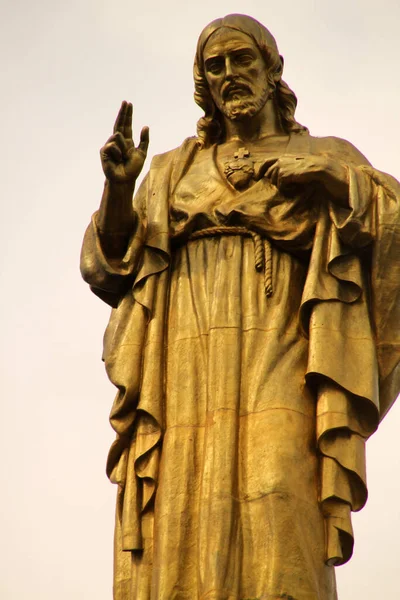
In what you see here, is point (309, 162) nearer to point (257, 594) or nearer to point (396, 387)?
point (396, 387)

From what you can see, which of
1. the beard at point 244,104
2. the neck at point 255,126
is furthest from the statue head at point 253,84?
the neck at point 255,126

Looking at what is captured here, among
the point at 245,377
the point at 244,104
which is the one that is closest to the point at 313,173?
the point at 244,104

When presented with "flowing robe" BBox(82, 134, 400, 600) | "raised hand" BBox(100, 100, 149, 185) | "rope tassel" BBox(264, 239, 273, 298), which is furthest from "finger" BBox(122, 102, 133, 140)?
"rope tassel" BBox(264, 239, 273, 298)

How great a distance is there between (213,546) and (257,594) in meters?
0.54

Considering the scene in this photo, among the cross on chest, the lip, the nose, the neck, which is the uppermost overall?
the nose

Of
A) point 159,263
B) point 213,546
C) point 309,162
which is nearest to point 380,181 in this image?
point 309,162

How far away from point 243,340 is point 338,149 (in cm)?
229

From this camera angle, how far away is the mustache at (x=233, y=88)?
19.8 meters

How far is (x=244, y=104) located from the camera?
19.9 m

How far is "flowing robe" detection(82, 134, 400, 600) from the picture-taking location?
711 inches

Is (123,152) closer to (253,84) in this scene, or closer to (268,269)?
(253,84)

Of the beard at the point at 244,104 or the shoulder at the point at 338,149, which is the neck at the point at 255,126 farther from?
the shoulder at the point at 338,149

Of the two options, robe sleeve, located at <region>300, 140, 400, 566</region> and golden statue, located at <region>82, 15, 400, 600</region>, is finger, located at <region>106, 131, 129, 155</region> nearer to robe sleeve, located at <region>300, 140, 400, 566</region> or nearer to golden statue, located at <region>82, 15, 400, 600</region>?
golden statue, located at <region>82, 15, 400, 600</region>

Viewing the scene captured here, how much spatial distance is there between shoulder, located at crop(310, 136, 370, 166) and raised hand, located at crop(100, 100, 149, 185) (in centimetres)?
174
